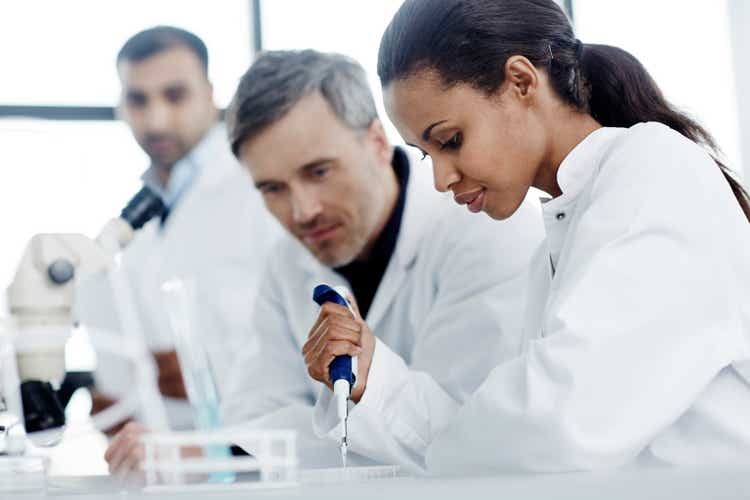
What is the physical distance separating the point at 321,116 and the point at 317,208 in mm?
183

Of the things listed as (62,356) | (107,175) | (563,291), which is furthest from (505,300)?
(107,175)

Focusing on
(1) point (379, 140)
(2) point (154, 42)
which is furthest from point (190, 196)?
(1) point (379, 140)

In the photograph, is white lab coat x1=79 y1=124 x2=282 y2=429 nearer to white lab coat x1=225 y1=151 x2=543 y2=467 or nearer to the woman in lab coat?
white lab coat x1=225 y1=151 x2=543 y2=467

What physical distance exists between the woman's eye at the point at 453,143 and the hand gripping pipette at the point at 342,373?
0.24 metres

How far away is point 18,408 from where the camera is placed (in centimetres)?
122

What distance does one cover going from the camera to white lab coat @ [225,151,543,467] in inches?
59.2

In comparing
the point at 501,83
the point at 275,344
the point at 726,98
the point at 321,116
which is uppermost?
the point at 501,83

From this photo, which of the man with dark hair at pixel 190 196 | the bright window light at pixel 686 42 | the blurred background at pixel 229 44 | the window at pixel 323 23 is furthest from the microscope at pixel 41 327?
the bright window light at pixel 686 42

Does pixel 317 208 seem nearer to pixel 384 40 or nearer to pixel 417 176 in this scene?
pixel 417 176

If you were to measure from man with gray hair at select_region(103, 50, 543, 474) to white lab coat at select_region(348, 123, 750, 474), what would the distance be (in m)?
0.54

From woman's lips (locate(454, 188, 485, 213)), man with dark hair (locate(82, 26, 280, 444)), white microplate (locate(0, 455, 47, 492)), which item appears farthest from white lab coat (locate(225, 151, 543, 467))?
man with dark hair (locate(82, 26, 280, 444))

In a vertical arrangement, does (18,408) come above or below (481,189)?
below

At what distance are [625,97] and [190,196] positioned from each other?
1920 mm

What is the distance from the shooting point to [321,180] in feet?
6.26
